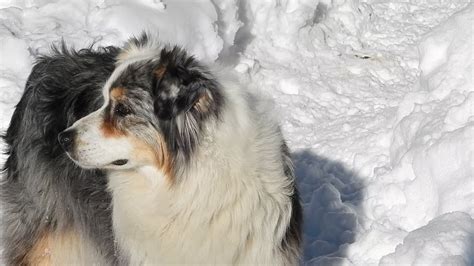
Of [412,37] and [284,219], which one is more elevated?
[412,37]

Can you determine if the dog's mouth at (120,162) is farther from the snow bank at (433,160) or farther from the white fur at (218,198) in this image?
the snow bank at (433,160)

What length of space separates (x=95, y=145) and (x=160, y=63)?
1.56ft

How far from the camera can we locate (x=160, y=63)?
11.3 ft

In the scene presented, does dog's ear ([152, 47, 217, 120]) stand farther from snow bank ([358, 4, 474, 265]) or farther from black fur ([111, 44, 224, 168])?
snow bank ([358, 4, 474, 265])

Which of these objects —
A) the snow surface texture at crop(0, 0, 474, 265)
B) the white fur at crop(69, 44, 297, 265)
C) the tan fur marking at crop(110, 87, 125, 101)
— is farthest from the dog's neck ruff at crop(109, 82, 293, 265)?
the snow surface texture at crop(0, 0, 474, 265)

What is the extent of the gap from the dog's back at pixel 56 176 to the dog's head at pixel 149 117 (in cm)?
40

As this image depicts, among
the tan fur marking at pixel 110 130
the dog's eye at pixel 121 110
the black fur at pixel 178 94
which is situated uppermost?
the black fur at pixel 178 94

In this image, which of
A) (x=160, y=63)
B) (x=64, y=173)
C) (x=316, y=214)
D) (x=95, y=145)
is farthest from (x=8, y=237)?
(x=316, y=214)

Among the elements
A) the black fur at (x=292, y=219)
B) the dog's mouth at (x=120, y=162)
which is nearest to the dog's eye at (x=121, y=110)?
the dog's mouth at (x=120, y=162)

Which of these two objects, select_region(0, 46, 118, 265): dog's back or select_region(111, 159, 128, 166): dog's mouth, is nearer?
select_region(111, 159, 128, 166): dog's mouth

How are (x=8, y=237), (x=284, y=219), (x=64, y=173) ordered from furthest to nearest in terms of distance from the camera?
1. (x=8, y=237)
2. (x=64, y=173)
3. (x=284, y=219)

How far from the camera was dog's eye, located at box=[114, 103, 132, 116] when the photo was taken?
135 inches

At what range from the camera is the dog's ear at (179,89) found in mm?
3346

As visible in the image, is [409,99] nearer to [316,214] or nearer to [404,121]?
[404,121]
